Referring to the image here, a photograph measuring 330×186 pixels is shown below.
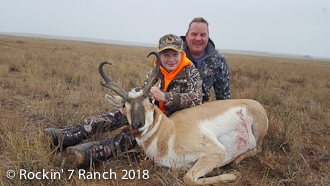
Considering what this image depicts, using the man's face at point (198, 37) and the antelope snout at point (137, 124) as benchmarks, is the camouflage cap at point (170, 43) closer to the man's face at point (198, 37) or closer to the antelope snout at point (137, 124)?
the man's face at point (198, 37)

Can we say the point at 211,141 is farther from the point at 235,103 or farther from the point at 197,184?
the point at 235,103

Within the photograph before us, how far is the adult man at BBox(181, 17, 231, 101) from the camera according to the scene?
491 centimetres

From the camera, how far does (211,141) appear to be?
2988 mm

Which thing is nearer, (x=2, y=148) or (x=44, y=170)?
(x=44, y=170)

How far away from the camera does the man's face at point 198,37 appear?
191 inches

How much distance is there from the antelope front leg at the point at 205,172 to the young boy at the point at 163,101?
1.10 metres

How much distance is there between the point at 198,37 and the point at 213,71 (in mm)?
1028

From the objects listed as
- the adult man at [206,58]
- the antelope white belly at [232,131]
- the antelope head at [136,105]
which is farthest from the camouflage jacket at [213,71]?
the antelope head at [136,105]

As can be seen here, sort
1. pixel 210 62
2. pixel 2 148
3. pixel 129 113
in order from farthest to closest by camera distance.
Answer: pixel 210 62, pixel 2 148, pixel 129 113

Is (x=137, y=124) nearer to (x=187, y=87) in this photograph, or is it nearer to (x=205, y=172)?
(x=205, y=172)

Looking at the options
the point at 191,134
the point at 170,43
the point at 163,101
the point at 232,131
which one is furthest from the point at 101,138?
the point at 232,131

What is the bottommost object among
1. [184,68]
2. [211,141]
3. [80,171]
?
[80,171]

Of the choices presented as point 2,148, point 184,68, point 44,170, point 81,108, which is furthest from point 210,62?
point 2,148

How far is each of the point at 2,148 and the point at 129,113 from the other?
250cm
